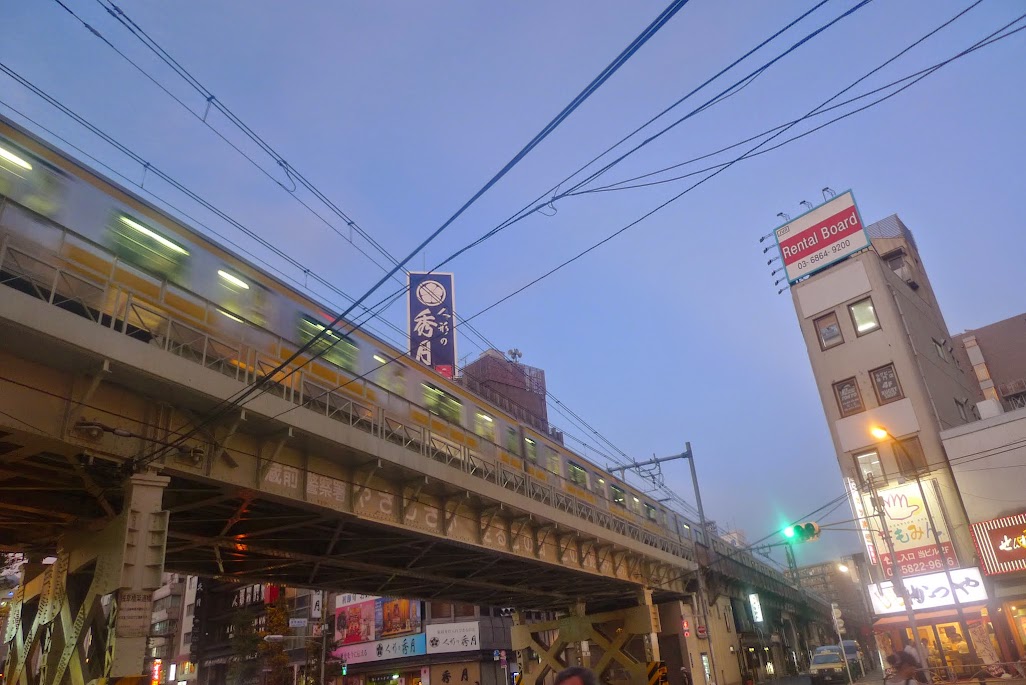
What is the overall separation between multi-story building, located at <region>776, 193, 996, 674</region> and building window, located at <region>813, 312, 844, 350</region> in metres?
0.05

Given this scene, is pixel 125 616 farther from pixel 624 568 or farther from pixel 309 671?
pixel 309 671

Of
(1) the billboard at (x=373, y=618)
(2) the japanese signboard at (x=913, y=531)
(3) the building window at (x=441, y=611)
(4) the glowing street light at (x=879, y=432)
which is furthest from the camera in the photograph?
(1) the billboard at (x=373, y=618)

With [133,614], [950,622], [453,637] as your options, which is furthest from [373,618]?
[133,614]

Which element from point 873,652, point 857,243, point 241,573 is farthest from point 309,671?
point 873,652

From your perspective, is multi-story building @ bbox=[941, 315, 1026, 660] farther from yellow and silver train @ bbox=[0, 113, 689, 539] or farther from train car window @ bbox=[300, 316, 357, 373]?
train car window @ bbox=[300, 316, 357, 373]

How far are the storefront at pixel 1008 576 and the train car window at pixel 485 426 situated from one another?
18986mm

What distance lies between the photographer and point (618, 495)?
32.8 meters

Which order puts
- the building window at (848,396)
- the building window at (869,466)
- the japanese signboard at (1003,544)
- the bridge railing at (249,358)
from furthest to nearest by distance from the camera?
1. the building window at (848,396)
2. the building window at (869,466)
3. the japanese signboard at (1003,544)
4. the bridge railing at (249,358)

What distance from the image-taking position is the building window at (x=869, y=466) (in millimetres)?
27828

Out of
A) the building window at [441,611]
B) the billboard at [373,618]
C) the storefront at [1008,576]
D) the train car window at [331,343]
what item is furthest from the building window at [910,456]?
the billboard at [373,618]

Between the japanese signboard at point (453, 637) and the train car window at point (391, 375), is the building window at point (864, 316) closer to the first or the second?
the train car window at point (391, 375)

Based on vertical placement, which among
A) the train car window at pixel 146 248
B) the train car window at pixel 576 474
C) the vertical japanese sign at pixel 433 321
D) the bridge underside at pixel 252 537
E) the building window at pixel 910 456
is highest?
the vertical japanese sign at pixel 433 321

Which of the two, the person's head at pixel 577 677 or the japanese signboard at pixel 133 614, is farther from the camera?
the japanese signboard at pixel 133 614

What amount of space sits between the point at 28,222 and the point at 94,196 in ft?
6.30
